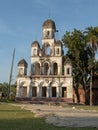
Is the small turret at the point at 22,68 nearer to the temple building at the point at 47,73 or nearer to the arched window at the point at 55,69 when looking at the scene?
the temple building at the point at 47,73

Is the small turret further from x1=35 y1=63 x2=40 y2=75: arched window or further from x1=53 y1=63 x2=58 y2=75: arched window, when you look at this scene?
x1=53 y1=63 x2=58 y2=75: arched window

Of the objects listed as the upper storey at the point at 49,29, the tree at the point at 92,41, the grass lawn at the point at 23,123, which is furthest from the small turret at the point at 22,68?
the grass lawn at the point at 23,123

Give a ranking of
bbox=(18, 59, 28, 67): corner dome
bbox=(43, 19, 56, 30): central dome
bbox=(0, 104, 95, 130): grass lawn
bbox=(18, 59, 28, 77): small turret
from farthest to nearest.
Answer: bbox=(43, 19, 56, 30): central dome, bbox=(18, 59, 28, 67): corner dome, bbox=(18, 59, 28, 77): small turret, bbox=(0, 104, 95, 130): grass lawn

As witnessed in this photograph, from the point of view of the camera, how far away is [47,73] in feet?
179

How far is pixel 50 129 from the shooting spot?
983 cm

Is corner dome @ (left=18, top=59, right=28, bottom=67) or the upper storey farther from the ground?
the upper storey

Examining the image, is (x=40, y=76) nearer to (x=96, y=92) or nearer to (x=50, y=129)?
(x=96, y=92)

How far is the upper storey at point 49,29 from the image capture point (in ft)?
180

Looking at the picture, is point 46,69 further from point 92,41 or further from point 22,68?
point 92,41

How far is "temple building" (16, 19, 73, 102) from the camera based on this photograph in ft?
168

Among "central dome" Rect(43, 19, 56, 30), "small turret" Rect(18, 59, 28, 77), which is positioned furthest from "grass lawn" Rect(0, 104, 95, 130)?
"central dome" Rect(43, 19, 56, 30)

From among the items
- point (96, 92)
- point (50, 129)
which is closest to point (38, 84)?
point (96, 92)

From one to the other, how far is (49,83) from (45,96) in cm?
251

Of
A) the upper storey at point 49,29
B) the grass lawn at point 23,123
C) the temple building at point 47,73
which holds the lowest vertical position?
the grass lawn at point 23,123
